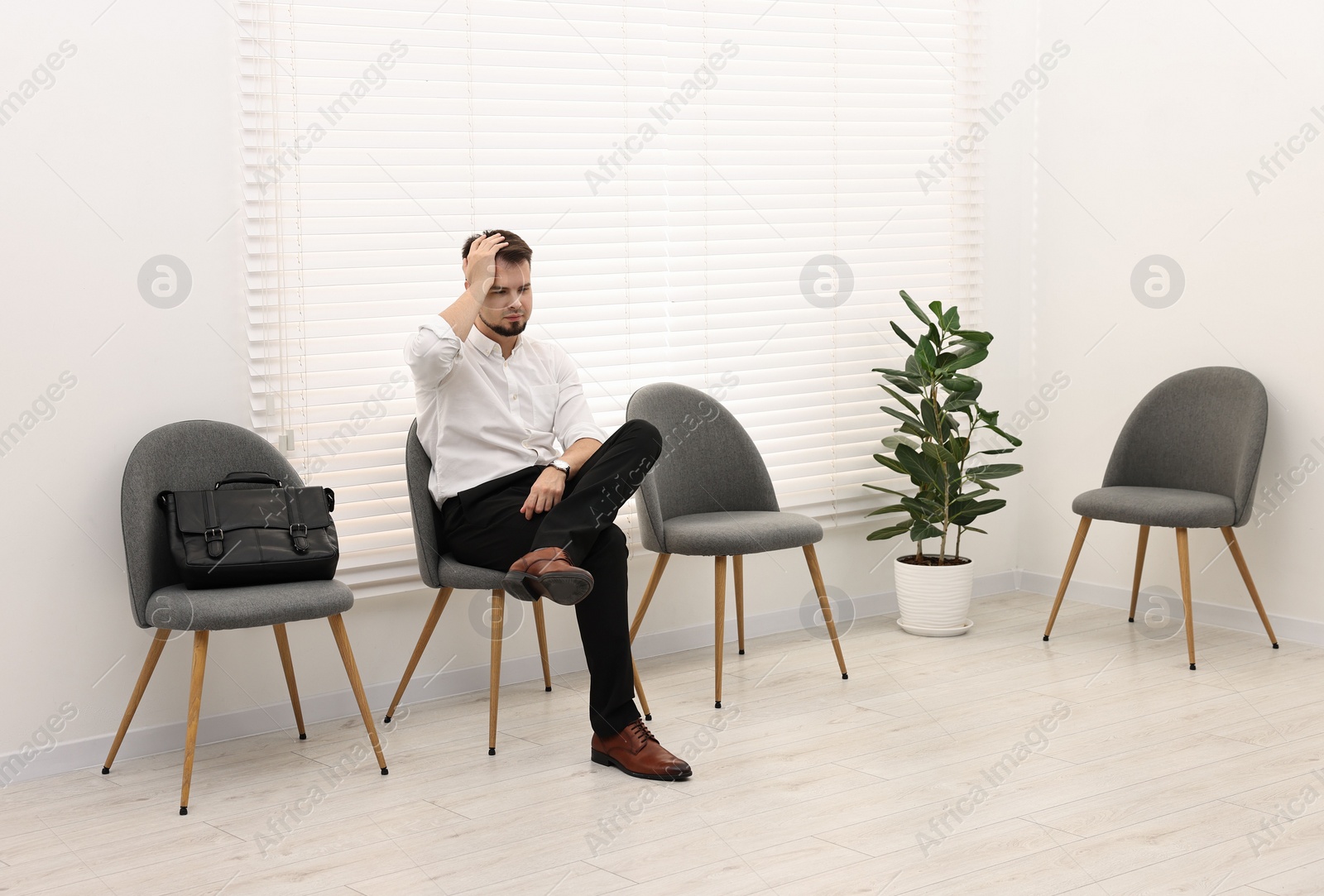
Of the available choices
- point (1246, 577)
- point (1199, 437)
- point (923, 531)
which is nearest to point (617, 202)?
point (923, 531)

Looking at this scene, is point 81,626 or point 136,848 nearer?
point 136,848

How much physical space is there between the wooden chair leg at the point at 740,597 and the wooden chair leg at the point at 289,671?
4.79 ft

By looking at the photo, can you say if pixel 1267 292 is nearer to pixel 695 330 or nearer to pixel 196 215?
pixel 695 330

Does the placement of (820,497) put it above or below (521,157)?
below

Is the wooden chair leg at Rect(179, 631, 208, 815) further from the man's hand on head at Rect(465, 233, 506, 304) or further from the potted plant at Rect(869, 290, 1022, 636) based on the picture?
the potted plant at Rect(869, 290, 1022, 636)

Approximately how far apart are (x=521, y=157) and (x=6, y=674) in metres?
2.05

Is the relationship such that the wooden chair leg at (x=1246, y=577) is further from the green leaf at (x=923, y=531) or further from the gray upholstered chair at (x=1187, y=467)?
the green leaf at (x=923, y=531)

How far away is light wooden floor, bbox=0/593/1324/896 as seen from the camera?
2.24 metres

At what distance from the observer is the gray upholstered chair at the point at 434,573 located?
118 inches

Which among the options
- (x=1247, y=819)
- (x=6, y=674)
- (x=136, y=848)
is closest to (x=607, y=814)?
(x=136, y=848)

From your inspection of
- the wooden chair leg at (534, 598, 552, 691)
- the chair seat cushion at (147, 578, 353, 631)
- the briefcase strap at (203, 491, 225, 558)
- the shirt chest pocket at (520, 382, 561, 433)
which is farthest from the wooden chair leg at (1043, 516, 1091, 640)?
the briefcase strap at (203, 491, 225, 558)

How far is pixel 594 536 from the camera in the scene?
2.88 m

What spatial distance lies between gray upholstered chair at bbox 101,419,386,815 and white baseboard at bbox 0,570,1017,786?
11 centimetres

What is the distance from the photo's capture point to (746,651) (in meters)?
3.98
